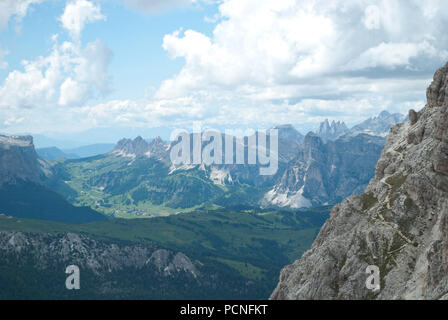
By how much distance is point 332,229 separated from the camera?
171m

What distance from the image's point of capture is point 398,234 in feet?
431

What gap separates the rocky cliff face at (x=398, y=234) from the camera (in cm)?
11104

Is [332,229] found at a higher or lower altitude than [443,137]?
lower

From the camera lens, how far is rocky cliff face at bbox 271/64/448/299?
4372 inches
